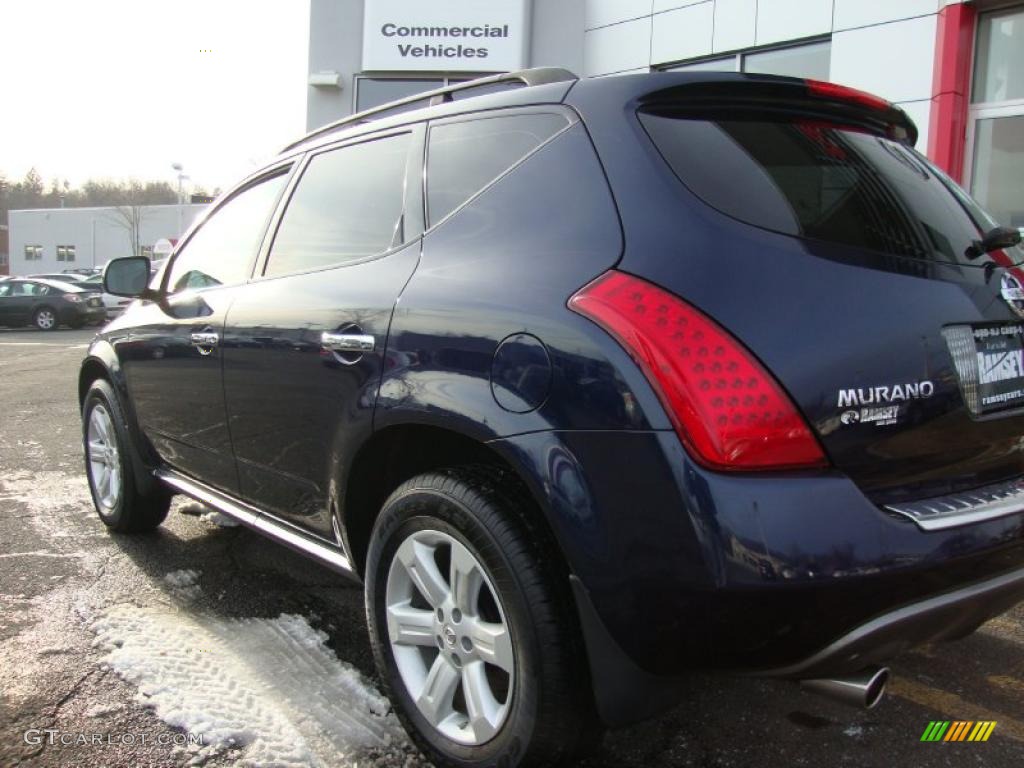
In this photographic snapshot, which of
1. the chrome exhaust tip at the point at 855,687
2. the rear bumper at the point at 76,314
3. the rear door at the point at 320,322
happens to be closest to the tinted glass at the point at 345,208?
the rear door at the point at 320,322

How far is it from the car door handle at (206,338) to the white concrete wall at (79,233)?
2622 inches

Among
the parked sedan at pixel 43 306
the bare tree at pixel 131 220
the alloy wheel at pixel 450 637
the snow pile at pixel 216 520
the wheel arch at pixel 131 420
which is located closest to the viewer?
the alloy wheel at pixel 450 637

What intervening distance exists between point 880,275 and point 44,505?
15.3ft

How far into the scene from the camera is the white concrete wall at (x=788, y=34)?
8273 millimetres

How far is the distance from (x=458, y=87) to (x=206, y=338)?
53.9 inches

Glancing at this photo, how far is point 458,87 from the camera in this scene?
2.59 meters

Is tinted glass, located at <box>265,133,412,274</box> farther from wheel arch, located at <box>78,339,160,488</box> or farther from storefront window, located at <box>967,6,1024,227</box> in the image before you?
storefront window, located at <box>967,6,1024,227</box>

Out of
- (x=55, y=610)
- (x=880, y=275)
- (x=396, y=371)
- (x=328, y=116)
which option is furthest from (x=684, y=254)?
(x=328, y=116)

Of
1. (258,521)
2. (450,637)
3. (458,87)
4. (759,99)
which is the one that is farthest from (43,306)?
(759,99)

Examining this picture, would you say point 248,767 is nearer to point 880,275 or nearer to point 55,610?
point 55,610

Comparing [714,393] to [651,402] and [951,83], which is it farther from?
[951,83]

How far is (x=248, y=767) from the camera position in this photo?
2.24m

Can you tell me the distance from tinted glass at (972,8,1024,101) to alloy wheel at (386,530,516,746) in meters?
8.18

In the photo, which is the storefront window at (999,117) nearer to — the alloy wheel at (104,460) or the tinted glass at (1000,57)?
the tinted glass at (1000,57)
